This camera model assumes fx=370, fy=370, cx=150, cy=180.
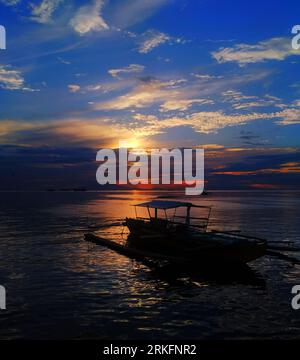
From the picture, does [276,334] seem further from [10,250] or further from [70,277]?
[10,250]

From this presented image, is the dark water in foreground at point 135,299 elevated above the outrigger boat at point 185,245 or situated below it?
below

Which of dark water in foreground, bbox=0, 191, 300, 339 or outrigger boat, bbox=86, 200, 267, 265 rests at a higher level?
outrigger boat, bbox=86, 200, 267, 265

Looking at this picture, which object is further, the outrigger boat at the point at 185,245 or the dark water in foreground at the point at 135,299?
the outrigger boat at the point at 185,245

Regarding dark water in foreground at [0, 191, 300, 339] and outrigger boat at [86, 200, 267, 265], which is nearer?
dark water in foreground at [0, 191, 300, 339]

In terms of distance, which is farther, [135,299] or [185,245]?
[185,245]

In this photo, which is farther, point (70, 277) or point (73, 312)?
point (70, 277)

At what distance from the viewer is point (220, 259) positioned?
27.0 m

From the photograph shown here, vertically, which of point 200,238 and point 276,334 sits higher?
point 200,238

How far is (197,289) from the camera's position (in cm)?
2219

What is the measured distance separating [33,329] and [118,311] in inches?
162

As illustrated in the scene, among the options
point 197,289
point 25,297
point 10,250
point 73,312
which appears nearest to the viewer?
point 73,312

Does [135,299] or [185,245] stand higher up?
[185,245]
